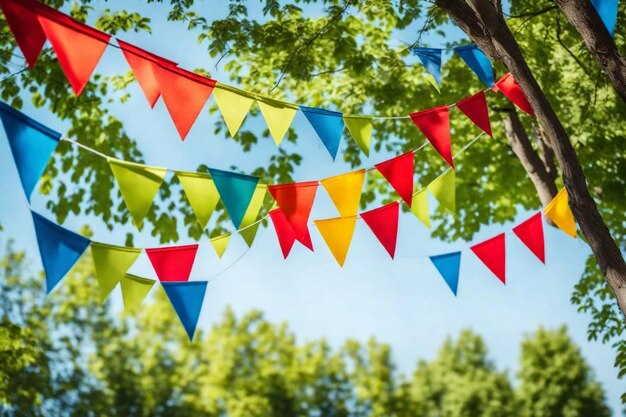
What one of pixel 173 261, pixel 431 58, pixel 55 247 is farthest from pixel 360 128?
pixel 55 247

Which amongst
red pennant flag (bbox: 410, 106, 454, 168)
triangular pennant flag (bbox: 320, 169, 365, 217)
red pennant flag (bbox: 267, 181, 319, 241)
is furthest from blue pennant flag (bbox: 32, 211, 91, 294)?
red pennant flag (bbox: 410, 106, 454, 168)

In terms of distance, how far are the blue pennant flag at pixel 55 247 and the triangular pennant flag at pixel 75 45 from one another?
2.73 feet

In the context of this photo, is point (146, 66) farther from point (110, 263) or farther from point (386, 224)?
point (386, 224)

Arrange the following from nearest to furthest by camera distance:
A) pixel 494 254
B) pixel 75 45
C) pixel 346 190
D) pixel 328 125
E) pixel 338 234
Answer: pixel 75 45 → pixel 328 125 → pixel 346 190 → pixel 338 234 → pixel 494 254

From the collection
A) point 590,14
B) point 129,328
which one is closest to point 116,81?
point 590,14

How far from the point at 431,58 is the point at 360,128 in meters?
1.05

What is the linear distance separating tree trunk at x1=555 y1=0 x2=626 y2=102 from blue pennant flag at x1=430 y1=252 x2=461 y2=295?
2141 millimetres

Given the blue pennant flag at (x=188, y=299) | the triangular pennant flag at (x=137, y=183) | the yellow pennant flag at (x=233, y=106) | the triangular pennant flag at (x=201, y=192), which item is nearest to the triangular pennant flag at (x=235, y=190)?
the triangular pennant flag at (x=201, y=192)

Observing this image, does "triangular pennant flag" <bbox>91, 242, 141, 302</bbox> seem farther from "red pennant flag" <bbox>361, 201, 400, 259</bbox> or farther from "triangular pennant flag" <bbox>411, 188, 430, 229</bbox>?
"triangular pennant flag" <bbox>411, 188, 430, 229</bbox>

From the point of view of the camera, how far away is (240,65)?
9.03 metres

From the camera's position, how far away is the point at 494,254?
20.5 feet

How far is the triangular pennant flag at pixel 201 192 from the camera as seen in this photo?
4.58m

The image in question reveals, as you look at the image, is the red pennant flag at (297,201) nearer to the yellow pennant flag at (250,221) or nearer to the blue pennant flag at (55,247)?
the yellow pennant flag at (250,221)

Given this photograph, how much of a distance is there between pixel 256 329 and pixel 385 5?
17.1 meters
